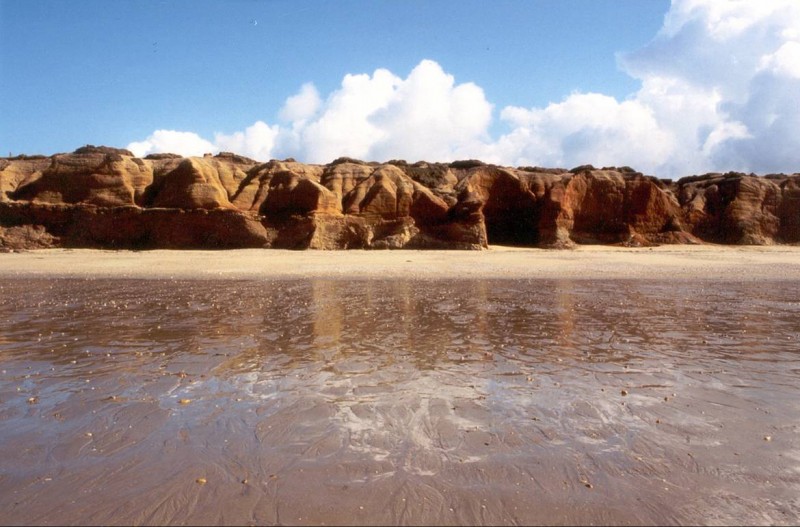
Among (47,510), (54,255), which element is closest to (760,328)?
(47,510)

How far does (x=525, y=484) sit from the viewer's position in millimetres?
4176

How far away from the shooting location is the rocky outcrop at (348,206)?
38.1 m

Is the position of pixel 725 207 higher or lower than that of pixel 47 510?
higher

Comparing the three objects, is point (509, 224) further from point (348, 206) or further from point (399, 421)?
point (399, 421)

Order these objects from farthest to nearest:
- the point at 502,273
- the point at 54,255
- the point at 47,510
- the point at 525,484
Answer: the point at 54,255, the point at 502,273, the point at 525,484, the point at 47,510

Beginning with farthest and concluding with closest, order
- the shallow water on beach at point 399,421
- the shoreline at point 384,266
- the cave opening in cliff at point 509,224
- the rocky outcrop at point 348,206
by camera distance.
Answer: the cave opening in cliff at point 509,224 < the rocky outcrop at point 348,206 < the shoreline at point 384,266 < the shallow water on beach at point 399,421

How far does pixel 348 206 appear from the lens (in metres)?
40.9

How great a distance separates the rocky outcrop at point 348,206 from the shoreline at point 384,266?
6.15 m

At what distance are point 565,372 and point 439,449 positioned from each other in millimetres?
3236

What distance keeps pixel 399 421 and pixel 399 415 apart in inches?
7.1

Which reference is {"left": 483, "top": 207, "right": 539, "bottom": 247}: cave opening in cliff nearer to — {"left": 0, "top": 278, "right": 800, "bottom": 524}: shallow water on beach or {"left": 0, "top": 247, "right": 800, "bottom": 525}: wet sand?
{"left": 0, "top": 247, "right": 800, "bottom": 525}: wet sand

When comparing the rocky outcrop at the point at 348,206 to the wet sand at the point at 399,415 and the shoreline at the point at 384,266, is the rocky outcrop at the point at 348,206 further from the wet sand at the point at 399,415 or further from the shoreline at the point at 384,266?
the wet sand at the point at 399,415

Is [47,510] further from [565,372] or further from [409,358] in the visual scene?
[565,372]

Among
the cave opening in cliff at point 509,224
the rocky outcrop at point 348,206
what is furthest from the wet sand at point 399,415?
the cave opening in cliff at point 509,224
